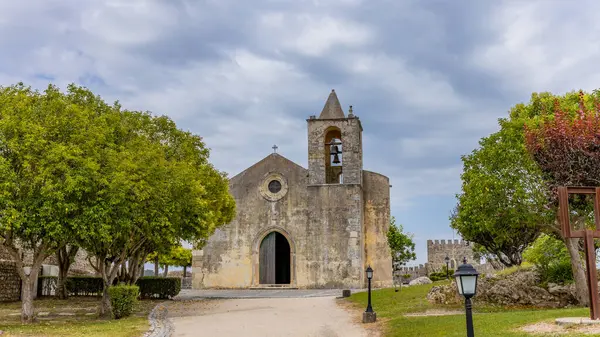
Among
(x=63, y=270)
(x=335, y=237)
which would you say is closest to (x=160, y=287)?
(x=63, y=270)

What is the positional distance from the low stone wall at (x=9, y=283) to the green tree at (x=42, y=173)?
10229 millimetres

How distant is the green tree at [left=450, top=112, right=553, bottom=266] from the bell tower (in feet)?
47.8

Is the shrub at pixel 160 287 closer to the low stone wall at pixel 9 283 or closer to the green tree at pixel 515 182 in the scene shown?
the low stone wall at pixel 9 283

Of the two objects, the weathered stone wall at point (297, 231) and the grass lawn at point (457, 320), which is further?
the weathered stone wall at point (297, 231)

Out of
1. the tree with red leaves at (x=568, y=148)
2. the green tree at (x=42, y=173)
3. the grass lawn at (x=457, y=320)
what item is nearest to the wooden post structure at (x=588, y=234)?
the grass lawn at (x=457, y=320)

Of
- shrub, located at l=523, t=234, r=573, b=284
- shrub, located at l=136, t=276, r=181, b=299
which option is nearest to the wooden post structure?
shrub, located at l=523, t=234, r=573, b=284

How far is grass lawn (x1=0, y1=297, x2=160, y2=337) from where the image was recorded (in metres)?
13.3

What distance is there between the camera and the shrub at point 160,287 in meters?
26.5

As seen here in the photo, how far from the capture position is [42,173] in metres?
14.7

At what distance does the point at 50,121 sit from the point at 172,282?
12.6 meters

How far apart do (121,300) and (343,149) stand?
18.6 metres

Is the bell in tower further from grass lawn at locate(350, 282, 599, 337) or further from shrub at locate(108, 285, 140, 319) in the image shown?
shrub at locate(108, 285, 140, 319)

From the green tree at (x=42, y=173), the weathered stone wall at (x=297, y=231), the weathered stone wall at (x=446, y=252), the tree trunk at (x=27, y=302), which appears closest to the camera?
the green tree at (x=42, y=173)

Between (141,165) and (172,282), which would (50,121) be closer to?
(141,165)
